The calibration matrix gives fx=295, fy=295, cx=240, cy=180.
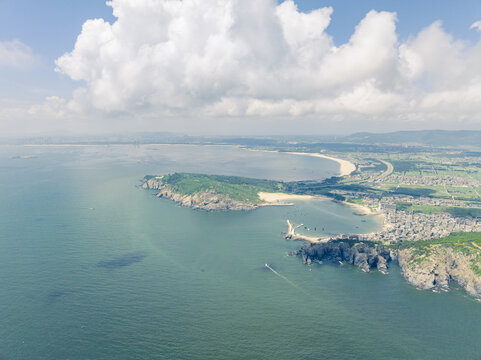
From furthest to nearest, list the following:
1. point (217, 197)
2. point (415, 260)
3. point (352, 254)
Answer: point (217, 197), point (352, 254), point (415, 260)

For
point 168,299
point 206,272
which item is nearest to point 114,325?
point 168,299

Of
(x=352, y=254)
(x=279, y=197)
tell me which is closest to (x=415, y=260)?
(x=352, y=254)

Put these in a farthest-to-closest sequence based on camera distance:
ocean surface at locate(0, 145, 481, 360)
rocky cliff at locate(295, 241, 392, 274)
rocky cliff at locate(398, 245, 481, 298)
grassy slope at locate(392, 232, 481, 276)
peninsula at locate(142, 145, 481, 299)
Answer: rocky cliff at locate(295, 241, 392, 274) → peninsula at locate(142, 145, 481, 299) → grassy slope at locate(392, 232, 481, 276) → rocky cliff at locate(398, 245, 481, 298) → ocean surface at locate(0, 145, 481, 360)

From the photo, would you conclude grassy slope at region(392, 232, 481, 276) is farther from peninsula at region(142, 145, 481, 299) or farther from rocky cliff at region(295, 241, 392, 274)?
rocky cliff at region(295, 241, 392, 274)

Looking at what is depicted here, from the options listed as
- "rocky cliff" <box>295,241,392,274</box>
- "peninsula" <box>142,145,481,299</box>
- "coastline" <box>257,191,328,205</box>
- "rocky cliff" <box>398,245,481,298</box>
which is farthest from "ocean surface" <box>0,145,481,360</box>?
"coastline" <box>257,191,328,205</box>

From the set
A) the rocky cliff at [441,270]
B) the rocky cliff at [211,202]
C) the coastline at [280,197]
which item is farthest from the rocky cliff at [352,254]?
the coastline at [280,197]

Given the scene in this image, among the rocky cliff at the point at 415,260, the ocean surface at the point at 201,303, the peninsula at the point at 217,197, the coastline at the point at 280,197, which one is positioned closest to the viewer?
the ocean surface at the point at 201,303

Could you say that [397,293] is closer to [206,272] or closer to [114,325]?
[206,272]

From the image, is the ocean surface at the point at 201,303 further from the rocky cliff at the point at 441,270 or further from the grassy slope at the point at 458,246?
the grassy slope at the point at 458,246

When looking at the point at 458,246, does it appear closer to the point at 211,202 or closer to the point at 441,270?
the point at 441,270

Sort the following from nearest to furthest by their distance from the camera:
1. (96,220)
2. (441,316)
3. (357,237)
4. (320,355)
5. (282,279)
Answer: (320,355)
(441,316)
(282,279)
(357,237)
(96,220)

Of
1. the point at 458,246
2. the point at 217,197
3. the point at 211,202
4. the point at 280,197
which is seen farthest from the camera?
the point at 280,197
